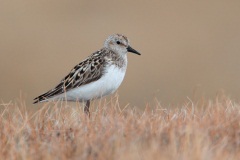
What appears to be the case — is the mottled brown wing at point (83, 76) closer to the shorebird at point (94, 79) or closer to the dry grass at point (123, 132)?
the shorebird at point (94, 79)

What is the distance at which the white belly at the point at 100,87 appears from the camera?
34.6 ft

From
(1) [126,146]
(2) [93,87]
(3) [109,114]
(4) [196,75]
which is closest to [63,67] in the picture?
(4) [196,75]

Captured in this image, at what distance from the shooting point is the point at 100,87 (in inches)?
417

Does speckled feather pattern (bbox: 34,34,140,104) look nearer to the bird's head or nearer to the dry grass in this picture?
the bird's head

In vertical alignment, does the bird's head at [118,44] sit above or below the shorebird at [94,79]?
above

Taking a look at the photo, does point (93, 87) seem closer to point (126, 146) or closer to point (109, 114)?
point (109, 114)

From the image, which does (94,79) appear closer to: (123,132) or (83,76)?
(83,76)

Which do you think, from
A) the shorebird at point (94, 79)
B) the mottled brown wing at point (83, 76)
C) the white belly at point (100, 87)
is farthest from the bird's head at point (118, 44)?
the white belly at point (100, 87)

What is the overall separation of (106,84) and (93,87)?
8.7 inches

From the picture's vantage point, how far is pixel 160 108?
9500mm

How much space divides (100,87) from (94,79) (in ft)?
0.70

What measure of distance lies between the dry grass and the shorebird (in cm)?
106

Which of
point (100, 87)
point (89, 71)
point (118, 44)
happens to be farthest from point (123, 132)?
point (118, 44)

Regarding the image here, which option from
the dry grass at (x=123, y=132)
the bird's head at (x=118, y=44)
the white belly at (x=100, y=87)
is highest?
the bird's head at (x=118, y=44)
